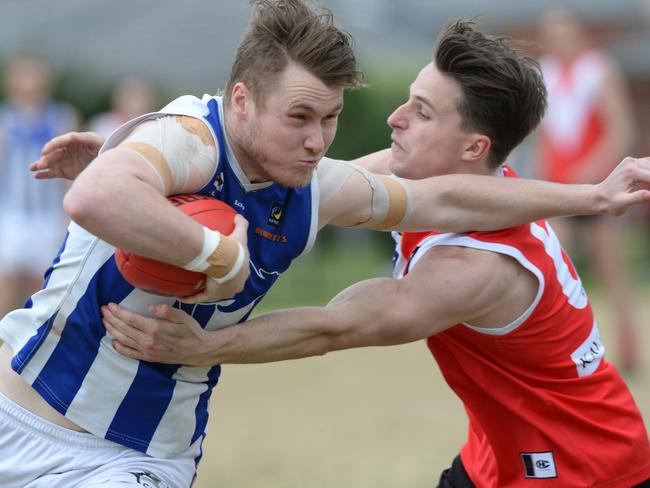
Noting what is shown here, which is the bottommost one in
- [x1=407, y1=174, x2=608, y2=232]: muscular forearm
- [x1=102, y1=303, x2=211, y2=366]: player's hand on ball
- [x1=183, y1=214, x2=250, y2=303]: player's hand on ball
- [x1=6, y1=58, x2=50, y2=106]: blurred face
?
[x1=102, y1=303, x2=211, y2=366]: player's hand on ball

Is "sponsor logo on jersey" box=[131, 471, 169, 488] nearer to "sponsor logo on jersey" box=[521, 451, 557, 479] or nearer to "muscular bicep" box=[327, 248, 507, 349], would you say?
"muscular bicep" box=[327, 248, 507, 349]

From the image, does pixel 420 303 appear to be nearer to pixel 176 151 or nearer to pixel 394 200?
pixel 394 200

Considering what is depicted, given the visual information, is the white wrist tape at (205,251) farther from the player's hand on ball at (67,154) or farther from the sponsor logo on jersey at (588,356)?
the sponsor logo on jersey at (588,356)

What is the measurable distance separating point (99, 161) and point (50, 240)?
733 cm

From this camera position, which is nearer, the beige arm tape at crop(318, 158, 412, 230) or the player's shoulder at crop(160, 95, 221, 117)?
the player's shoulder at crop(160, 95, 221, 117)

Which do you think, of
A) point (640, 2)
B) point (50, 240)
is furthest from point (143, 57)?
point (50, 240)

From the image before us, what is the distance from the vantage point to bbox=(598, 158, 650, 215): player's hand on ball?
3934 millimetres

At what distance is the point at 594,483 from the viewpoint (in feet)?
13.5

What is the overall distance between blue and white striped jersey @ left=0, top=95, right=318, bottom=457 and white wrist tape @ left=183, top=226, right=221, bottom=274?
0.45 m

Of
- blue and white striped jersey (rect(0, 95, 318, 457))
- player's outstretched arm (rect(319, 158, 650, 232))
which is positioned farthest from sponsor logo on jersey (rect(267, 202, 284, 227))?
player's outstretched arm (rect(319, 158, 650, 232))

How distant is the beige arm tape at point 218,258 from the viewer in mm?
3086

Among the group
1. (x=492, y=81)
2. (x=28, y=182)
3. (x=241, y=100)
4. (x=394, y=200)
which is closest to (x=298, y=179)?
(x=241, y=100)

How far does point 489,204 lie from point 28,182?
7.09 m

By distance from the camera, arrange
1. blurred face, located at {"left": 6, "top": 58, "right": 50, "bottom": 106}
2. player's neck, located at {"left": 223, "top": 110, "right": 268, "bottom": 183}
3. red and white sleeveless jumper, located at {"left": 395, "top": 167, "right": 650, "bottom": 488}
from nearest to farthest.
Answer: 1. player's neck, located at {"left": 223, "top": 110, "right": 268, "bottom": 183}
2. red and white sleeveless jumper, located at {"left": 395, "top": 167, "right": 650, "bottom": 488}
3. blurred face, located at {"left": 6, "top": 58, "right": 50, "bottom": 106}
